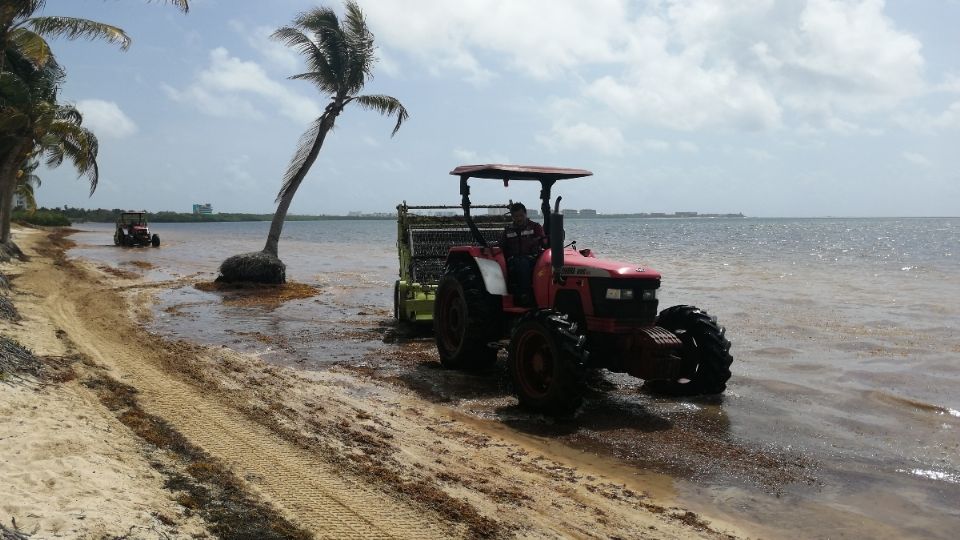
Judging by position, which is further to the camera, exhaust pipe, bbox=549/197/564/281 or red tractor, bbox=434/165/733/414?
exhaust pipe, bbox=549/197/564/281

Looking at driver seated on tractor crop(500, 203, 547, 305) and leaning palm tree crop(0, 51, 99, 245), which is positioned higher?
leaning palm tree crop(0, 51, 99, 245)

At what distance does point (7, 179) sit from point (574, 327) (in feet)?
80.1

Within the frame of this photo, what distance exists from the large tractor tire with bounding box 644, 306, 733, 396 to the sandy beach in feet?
6.70

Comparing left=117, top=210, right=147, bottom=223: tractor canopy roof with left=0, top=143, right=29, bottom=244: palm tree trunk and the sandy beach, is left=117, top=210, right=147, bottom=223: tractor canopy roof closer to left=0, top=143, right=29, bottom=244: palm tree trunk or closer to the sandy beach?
left=0, top=143, right=29, bottom=244: palm tree trunk

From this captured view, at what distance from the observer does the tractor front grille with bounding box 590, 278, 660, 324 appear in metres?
6.62

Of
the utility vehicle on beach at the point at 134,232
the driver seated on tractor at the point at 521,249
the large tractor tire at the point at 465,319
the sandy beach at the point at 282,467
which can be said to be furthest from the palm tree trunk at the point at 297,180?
the utility vehicle on beach at the point at 134,232

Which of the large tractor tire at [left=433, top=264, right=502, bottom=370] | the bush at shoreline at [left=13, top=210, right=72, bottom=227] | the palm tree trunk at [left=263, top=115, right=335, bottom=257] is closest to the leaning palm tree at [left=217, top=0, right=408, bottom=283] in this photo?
the palm tree trunk at [left=263, top=115, right=335, bottom=257]

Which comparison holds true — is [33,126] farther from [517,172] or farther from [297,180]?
[517,172]

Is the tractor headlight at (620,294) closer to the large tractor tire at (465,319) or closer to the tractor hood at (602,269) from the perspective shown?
the tractor hood at (602,269)

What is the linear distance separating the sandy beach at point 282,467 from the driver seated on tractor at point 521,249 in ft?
5.28

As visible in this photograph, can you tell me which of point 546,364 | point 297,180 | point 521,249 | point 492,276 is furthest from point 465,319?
point 297,180

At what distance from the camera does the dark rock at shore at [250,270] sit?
17.1 meters

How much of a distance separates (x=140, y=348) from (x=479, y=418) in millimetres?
4405

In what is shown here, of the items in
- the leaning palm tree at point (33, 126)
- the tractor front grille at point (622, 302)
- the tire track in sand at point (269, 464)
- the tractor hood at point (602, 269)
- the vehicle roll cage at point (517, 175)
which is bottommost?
the tire track in sand at point (269, 464)
